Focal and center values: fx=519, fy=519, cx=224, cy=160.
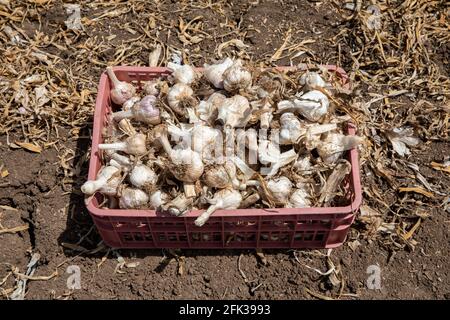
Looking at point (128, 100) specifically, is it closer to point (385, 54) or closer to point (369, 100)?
point (369, 100)

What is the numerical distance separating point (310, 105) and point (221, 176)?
53 cm

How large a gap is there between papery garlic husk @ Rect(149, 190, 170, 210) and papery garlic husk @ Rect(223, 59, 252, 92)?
1.89ft

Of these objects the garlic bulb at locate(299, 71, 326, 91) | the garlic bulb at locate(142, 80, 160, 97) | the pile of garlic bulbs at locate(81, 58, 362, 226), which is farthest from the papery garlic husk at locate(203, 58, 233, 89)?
the garlic bulb at locate(299, 71, 326, 91)

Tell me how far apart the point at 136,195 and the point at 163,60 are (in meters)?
1.22

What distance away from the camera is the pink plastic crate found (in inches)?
84.2

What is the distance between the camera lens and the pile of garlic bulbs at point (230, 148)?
221 cm

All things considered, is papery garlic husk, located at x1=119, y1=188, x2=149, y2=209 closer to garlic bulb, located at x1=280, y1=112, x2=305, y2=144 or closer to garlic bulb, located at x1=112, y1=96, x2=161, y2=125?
garlic bulb, located at x1=112, y1=96, x2=161, y2=125

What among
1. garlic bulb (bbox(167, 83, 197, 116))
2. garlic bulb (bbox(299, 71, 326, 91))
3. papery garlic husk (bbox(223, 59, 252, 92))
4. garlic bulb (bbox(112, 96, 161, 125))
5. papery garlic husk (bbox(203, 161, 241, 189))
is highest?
papery garlic husk (bbox(223, 59, 252, 92))

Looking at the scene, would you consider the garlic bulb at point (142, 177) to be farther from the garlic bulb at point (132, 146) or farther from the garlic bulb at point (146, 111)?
the garlic bulb at point (146, 111)

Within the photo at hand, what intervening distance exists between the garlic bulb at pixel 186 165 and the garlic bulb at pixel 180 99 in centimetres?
28

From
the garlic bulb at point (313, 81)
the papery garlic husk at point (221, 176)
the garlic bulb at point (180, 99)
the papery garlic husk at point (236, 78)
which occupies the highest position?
the papery garlic husk at point (236, 78)

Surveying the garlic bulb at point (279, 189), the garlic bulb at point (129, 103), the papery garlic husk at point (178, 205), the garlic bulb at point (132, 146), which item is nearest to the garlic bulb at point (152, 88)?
the garlic bulb at point (129, 103)

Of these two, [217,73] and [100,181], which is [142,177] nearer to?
[100,181]
